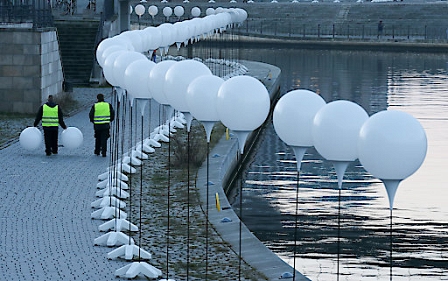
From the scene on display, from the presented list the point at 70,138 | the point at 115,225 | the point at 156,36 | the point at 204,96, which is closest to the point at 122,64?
the point at 115,225

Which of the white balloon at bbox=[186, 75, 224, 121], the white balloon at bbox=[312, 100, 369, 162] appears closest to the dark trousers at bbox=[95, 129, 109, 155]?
the white balloon at bbox=[186, 75, 224, 121]

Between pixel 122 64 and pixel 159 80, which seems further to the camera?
pixel 122 64

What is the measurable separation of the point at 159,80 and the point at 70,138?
943cm

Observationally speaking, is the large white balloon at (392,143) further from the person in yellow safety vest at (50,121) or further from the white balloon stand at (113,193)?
the person in yellow safety vest at (50,121)

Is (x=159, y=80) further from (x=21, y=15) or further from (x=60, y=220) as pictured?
(x=21, y=15)

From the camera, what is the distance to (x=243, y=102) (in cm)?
1259

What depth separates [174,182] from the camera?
2181 cm

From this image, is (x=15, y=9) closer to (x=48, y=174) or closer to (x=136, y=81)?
(x=48, y=174)

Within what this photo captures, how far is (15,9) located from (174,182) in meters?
13.1

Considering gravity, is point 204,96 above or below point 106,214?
above

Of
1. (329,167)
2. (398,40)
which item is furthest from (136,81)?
(398,40)

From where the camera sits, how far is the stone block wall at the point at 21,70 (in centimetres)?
3158

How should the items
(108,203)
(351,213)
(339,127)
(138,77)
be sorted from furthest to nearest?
(351,213)
(108,203)
(138,77)
(339,127)

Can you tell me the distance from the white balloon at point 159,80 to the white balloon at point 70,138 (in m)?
9.05
